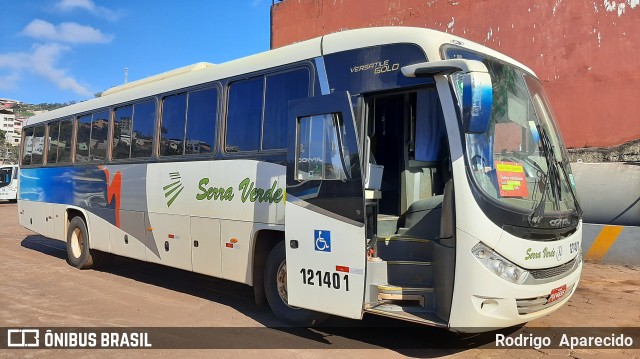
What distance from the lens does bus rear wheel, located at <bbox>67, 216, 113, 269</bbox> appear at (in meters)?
10.1

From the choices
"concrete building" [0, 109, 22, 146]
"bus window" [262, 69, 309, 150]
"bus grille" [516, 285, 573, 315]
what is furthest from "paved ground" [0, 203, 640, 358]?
"concrete building" [0, 109, 22, 146]

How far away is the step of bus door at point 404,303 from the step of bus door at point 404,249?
34 cm

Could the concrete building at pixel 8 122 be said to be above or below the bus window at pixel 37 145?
above

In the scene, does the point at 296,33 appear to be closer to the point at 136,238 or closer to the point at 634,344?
the point at 136,238

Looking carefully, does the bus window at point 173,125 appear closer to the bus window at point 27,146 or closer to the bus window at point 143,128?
the bus window at point 143,128

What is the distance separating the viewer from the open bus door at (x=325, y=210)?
5.02 metres

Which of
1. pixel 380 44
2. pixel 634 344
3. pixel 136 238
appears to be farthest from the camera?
pixel 136 238

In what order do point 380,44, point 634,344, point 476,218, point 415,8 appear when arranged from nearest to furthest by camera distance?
1. point 476,218
2. point 380,44
3. point 634,344
4. point 415,8

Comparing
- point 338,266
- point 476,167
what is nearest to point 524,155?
point 476,167

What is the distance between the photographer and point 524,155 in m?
4.91

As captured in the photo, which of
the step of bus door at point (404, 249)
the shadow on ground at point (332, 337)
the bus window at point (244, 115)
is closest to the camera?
the step of bus door at point (404, 249)

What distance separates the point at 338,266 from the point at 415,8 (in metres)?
12.8

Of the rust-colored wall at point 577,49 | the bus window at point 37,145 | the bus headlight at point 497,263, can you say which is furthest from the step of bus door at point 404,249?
the bus window at point 37,145

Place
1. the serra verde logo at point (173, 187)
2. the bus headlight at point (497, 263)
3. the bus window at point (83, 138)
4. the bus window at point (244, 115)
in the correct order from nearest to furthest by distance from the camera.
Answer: the bus headlight at point (497, 263) → the bus window at point (244, 115) → the serra verde logo at point (173, 187) → the bus window at point (83, 138)
